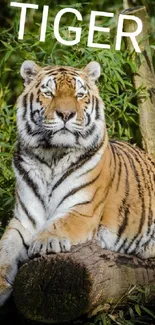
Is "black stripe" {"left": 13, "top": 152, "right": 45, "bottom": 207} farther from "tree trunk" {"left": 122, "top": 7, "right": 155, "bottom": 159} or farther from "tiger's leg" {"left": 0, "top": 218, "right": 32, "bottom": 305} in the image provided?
"tree trunk" {"left": 122, "top": 7, "right": 155, "bottom": 159}

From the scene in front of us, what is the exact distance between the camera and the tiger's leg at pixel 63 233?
5570 millimetres

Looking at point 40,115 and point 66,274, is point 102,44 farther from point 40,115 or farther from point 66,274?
point 66,274

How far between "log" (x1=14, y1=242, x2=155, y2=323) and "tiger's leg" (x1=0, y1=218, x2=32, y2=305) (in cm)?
39

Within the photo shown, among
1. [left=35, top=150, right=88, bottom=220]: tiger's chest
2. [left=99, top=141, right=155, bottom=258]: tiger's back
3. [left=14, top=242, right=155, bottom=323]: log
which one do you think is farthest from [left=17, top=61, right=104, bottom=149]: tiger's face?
[left=14, top=242, right=155, bottom=323]: log

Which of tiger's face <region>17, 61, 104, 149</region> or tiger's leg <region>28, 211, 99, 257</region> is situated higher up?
tiger's face <region>17, 61, 104, 149</region>

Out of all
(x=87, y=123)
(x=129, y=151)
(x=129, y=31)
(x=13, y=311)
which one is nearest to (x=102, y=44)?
(x=129, y=31)

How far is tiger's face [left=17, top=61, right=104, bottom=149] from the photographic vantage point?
19.3 feet

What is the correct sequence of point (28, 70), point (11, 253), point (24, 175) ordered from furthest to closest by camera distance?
point (28, 70) < point (24, 175) < point (11, 253)

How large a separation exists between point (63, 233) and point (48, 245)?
211 millimetres

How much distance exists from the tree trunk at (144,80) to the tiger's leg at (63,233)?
7.49 feet

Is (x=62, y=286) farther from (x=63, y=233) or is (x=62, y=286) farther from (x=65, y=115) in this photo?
(x=65, y=115)

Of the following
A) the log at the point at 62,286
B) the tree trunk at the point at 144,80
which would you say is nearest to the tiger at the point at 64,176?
the log at the point at 62,286

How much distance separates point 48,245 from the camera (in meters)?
5.57

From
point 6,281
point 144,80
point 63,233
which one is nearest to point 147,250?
point 63,233
